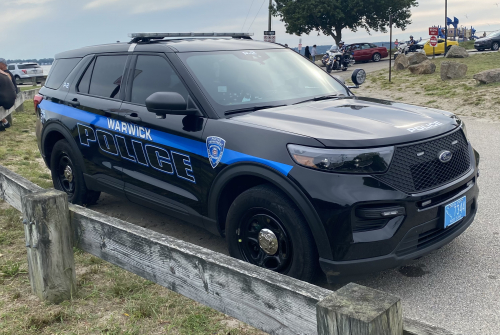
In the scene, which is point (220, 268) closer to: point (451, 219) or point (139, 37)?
point (451, 219)

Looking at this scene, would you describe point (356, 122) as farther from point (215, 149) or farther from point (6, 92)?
point (6, 92)

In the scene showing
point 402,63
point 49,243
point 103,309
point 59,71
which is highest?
point 59,71

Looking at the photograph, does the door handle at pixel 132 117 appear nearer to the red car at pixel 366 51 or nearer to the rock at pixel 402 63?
the rock at pixel 402 63

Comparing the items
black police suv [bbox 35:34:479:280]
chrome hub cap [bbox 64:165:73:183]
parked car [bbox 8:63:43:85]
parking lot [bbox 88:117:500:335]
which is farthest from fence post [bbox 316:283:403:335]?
parked car [bbox 8:63:43:85]

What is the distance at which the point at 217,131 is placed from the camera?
3705mm

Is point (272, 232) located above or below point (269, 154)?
below

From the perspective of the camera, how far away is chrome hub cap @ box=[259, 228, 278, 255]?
3373 millimetres

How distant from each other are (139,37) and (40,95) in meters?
1.85

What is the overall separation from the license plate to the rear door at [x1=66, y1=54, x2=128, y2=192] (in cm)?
281

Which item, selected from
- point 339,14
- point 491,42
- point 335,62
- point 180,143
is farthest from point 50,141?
point 339,14

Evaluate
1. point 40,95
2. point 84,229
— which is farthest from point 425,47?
point 84,229

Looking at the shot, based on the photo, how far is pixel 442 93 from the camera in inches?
569

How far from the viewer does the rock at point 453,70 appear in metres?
16.8

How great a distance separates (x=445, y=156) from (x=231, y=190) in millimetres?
1495
